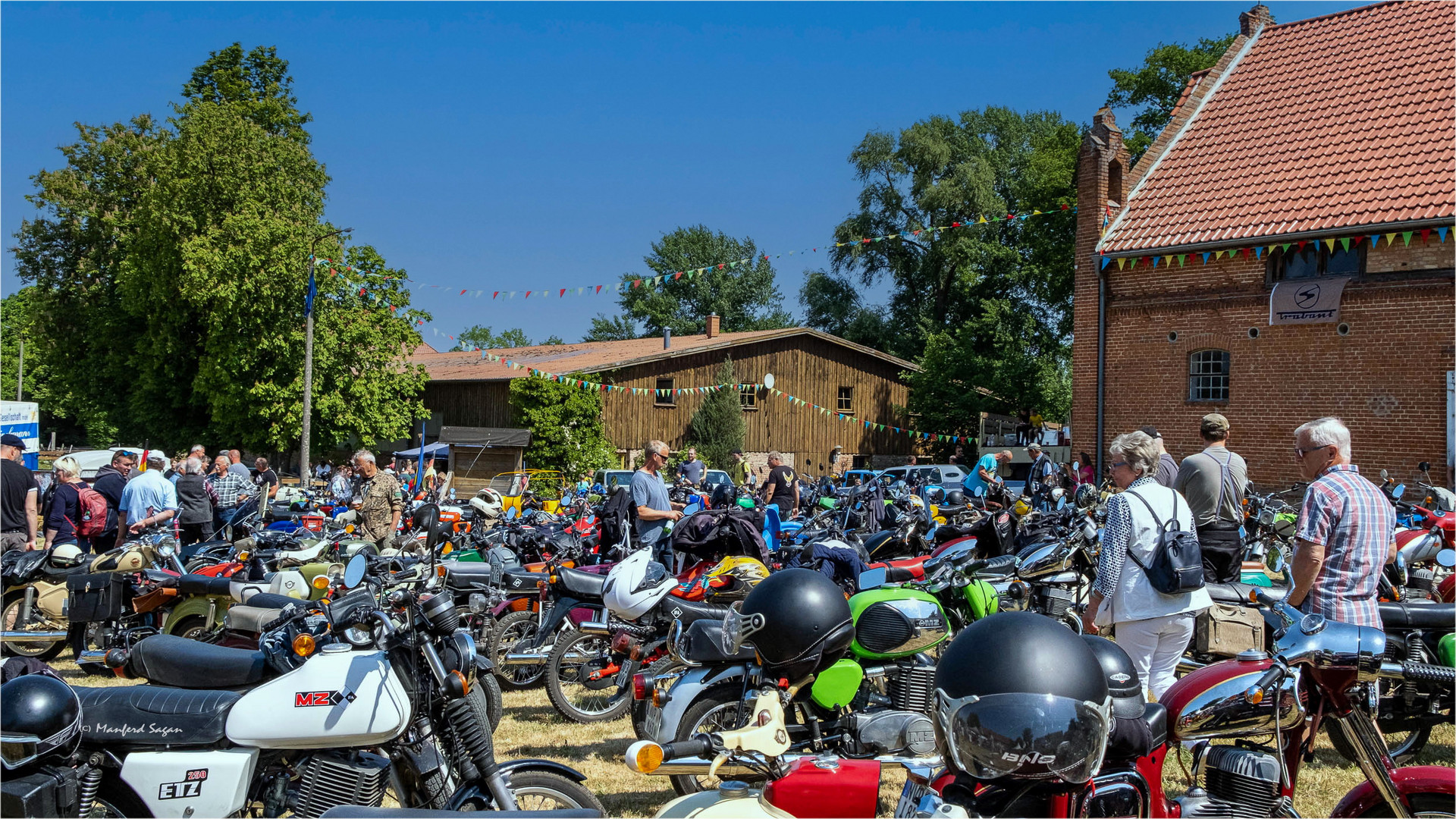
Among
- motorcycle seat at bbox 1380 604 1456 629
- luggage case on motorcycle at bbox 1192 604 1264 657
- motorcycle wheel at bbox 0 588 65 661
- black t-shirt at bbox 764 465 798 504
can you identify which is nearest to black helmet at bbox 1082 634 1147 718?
motorcycle seat at bbox 1380 604 1456 629

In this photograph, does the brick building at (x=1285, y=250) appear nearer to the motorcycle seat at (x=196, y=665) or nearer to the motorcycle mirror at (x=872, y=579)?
the motorcycle mirror at (x=872, y=579)

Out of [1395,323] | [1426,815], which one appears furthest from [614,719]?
[1395,323]

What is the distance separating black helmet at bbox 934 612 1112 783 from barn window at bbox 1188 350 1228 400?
20.0 metres

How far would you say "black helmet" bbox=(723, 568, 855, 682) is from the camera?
4.36 m

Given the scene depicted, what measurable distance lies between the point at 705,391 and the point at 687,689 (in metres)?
32.7

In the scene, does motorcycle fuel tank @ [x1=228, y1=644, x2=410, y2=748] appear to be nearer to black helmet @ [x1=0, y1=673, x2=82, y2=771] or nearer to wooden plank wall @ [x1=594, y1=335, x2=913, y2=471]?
black helmet @ [x1=0, y1=673, x2=82, y2=771]

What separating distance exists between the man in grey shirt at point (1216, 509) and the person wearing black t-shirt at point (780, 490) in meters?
9.11

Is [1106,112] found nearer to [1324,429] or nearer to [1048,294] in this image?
[1048,294]

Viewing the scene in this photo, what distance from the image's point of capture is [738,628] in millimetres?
4461

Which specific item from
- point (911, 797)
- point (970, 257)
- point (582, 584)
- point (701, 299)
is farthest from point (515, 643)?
point (701, 299)

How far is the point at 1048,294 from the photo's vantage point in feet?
117

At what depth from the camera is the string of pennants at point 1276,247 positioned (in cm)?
1762

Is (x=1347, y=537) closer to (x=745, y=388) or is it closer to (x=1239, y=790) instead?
(x=1239, y=790)

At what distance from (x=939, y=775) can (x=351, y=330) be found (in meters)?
32.0
